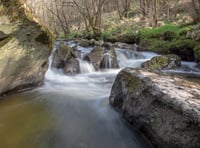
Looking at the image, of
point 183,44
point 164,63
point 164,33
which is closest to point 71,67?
point 164,63

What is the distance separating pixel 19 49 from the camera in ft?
17.9

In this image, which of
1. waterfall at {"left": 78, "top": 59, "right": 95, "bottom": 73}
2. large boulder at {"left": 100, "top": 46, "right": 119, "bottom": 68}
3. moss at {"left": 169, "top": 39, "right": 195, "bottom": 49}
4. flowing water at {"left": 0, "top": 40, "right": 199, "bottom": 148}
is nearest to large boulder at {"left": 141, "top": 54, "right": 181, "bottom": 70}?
moss at {"left": 169, "top": 39, "right": 195, "bottom": 49}

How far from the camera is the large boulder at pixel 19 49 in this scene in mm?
5032

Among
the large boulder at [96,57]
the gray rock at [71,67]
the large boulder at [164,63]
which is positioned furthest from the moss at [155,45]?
the gray rock at [71,67]

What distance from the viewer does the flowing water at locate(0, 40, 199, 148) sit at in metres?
3.62

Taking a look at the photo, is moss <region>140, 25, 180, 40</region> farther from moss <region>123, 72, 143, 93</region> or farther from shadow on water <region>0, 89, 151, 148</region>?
moss <region>123, 72, 143, 93</region>

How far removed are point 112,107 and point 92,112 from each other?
41cm

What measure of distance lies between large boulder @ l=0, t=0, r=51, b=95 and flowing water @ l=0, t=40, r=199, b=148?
38 centimetres

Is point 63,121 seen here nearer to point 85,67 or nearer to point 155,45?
point 85,67

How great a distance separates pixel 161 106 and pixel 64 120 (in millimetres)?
1982

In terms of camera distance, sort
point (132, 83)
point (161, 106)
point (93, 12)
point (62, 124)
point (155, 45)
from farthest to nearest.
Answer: point (93, 12), point (155, 45), point (62, 124), point (132, 83), point (161, 106)

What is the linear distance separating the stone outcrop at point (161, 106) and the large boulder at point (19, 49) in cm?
247

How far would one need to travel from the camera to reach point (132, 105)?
12.8 feet

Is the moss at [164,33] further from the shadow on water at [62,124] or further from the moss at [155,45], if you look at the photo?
the shadow on water at [62,124]
